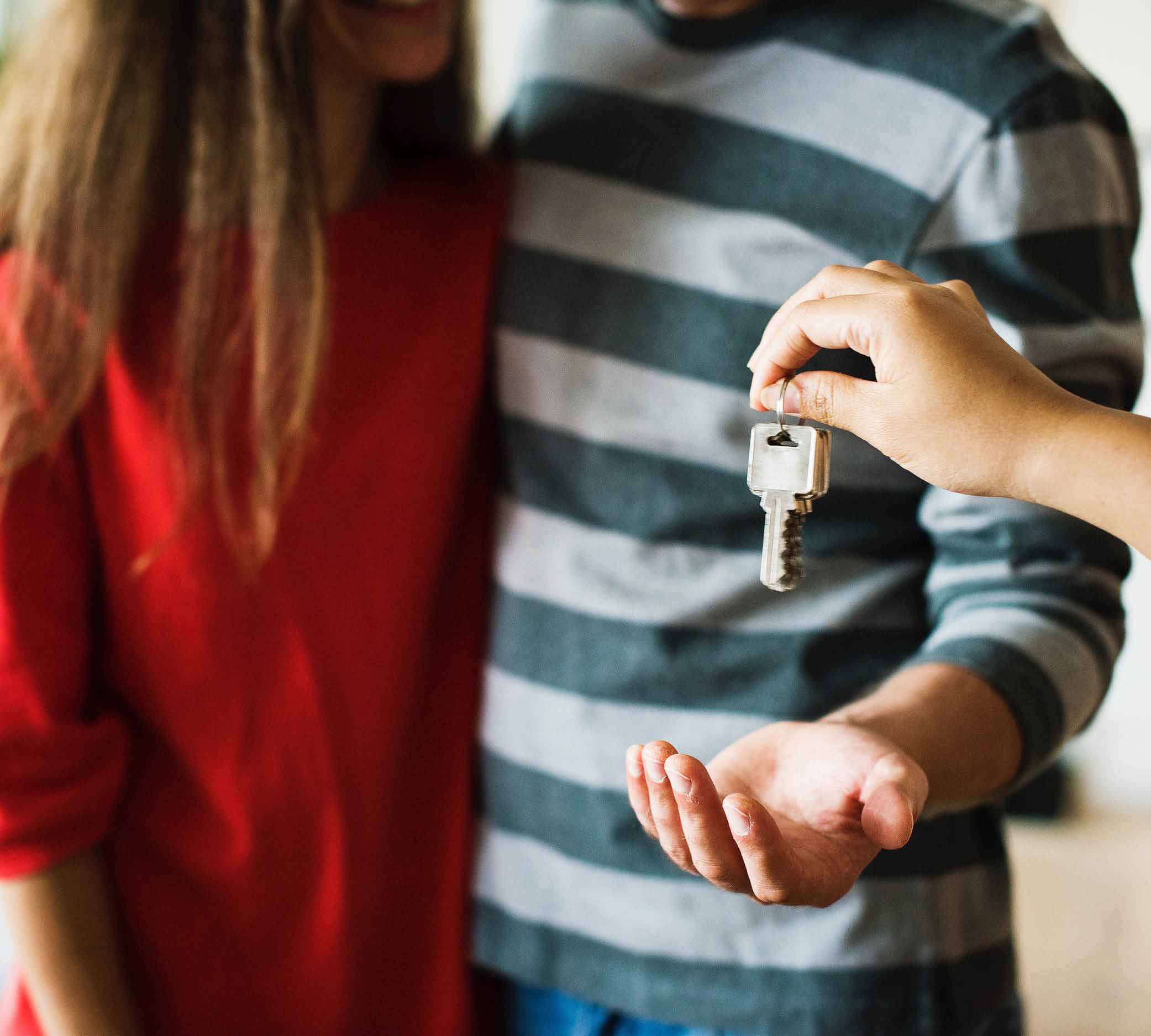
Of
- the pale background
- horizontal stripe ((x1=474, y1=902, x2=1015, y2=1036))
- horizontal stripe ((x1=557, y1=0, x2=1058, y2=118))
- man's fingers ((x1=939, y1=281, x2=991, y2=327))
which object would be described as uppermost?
horizontal stripe ((x1=557, y1=0, x2=1058, y2=118))

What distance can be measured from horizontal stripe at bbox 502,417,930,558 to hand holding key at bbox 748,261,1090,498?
235 millimetres

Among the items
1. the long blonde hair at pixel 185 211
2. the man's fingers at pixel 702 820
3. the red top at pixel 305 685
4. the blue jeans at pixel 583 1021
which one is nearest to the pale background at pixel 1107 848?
the blue jeans at pixel 583 1021

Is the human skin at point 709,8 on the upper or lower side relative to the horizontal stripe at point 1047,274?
upper

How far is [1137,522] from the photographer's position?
307mm

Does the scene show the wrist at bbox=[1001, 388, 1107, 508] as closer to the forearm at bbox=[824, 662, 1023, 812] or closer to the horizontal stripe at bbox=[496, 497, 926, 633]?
the forearm at bbox=[824, 662, 1023, 812]

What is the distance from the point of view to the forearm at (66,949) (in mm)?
636

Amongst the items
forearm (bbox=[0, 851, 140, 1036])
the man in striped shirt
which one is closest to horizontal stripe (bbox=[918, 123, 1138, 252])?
the man in striped shirt

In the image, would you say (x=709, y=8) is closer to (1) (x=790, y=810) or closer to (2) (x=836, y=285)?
(2) (x=836, y=285)

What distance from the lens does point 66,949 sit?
2.12ft

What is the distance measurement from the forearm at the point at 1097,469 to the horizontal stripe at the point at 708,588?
31 cm

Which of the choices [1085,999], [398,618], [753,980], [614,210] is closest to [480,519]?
[398,618]

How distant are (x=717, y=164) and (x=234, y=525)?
1.20ft

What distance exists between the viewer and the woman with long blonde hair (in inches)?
24.9

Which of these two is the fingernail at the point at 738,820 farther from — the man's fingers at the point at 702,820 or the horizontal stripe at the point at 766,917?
the horizontal stripe at the point at 766,917
